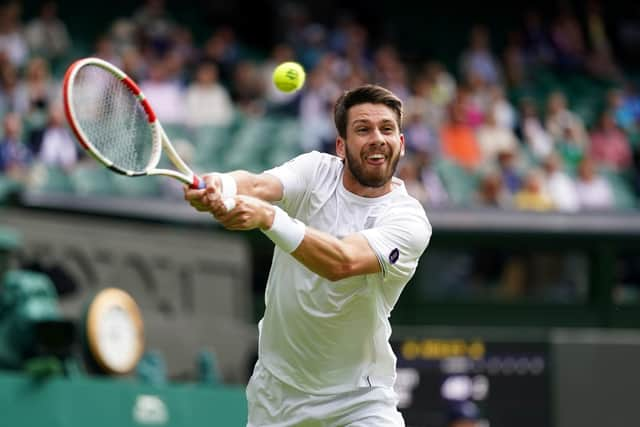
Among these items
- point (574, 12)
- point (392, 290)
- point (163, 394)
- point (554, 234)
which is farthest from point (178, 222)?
point (574, 12)

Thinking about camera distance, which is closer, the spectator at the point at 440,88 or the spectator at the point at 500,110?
the spectator at the point at 500,110

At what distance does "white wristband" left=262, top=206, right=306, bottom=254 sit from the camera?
5.30 metres

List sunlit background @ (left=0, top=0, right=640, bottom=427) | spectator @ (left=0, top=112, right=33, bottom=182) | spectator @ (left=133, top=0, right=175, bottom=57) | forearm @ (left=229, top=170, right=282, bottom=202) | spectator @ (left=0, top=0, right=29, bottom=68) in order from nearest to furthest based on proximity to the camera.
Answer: forearm @ (left=229, top=170, right=282, bottom=202), sunlit background @ (left=0, top=0, right=640, bottom=427), spectator @ (left=0, top=112, right=33, bottom=182), spectator @ (left=0, top=0, right=29, bottom=68), spectator @ (left=133, top=0, right=175, bottom=57)

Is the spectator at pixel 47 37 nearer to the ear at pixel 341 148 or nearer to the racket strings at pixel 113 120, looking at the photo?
the racket strings at pixel 113 120

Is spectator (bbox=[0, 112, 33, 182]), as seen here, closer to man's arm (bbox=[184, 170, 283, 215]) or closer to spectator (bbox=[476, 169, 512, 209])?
spectator (bbox=[476, 169, 512, 209])

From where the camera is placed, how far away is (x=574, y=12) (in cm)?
2078

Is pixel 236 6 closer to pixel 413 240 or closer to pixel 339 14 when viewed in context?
pixel 339 14

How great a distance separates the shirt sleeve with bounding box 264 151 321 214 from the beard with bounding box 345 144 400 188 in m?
0.21

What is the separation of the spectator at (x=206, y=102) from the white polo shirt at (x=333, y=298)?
8.23m

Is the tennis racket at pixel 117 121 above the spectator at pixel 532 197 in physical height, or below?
below

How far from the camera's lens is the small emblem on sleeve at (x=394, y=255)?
225 inches

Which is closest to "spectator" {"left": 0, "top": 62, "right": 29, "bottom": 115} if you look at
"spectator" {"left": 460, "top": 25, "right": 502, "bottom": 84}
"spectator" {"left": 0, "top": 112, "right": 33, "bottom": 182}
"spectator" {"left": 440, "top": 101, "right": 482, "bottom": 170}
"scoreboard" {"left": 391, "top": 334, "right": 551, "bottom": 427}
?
"spectator" {"left": 0, "top": 112, "right": 33, "bottom": 182}

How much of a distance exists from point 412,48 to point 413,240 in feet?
45.2

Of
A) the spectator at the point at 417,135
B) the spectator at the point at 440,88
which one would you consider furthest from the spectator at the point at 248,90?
the spectator at the point at 440,88
